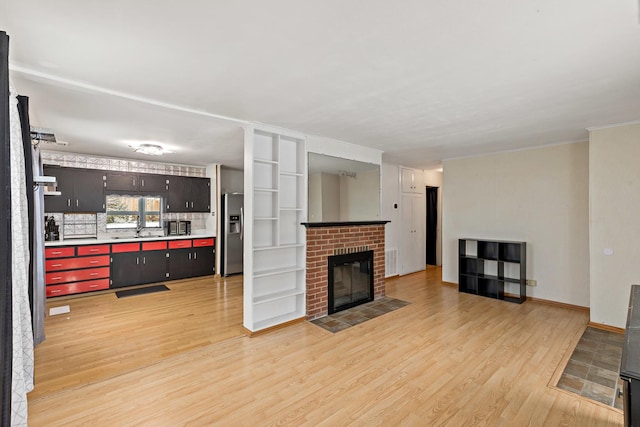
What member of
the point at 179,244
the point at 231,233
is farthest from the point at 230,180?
the point at 179,244

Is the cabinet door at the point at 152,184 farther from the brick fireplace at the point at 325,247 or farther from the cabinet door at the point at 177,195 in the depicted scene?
the brick fireplace at the point at 325,247

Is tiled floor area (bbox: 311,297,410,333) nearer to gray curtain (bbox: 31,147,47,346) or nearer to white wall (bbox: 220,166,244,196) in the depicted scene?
gray curtain (bbox: 31,147,47,346)

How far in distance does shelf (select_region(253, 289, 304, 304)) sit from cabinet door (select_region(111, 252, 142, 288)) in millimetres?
3237

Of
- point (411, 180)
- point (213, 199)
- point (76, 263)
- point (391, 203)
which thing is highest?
point (411, 180)

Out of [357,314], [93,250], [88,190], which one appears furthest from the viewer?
[88,190]

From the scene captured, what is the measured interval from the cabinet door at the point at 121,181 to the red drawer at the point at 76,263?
1325 mm

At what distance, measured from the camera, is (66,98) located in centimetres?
268

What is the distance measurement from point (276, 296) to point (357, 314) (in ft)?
3.96

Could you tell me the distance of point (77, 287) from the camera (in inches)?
194

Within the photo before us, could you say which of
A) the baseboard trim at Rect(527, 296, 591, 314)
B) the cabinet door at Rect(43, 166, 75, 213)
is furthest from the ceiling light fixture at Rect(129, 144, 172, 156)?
the baseboard trim at Rect(527, 296, 591, 314)

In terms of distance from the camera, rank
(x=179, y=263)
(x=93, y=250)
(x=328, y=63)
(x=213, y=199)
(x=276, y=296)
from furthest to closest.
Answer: (x=213, y=199)
(x=179, y=263)
(x=93, y=250)
(x=276, y=296)
(x=328, y=63)

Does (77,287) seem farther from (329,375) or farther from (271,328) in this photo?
(329,375)

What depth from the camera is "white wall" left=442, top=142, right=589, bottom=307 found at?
432 cm

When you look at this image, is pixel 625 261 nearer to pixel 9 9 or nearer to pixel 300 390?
pixel 300 390
